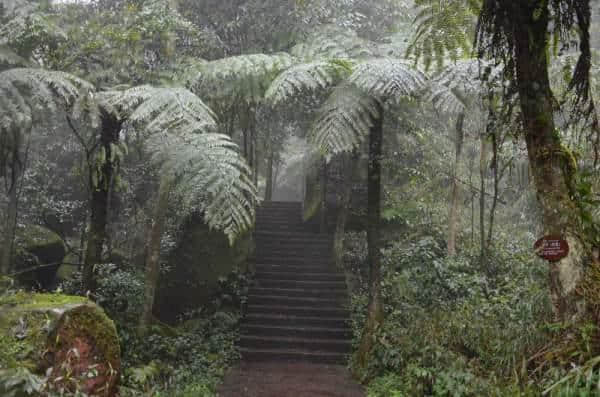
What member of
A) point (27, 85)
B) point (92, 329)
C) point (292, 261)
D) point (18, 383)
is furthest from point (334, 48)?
point (18, 383)

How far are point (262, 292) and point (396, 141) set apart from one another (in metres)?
3.68

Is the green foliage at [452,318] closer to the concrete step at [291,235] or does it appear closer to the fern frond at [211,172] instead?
the concrete step at [291,235]

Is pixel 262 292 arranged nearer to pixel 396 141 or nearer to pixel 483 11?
pixel 396 141

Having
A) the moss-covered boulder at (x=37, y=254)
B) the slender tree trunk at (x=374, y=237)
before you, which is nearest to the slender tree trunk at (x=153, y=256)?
the slender tree trunk at (x=374, y=237)

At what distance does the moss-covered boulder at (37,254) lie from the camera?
8.31 m

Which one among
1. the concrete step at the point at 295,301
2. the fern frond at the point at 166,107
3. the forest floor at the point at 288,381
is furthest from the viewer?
the concrete step at the point at 295,301

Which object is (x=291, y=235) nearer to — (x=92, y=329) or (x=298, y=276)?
(x=298, y=276)

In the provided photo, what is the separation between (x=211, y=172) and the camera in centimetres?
418

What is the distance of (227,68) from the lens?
5.64 meters

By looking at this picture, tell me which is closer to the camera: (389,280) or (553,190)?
(553,190)

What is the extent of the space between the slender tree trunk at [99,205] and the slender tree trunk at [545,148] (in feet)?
13.2

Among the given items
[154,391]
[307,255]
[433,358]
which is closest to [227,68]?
[154,391]

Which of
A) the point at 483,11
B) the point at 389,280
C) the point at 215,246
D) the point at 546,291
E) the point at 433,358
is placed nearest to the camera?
the point at 483,11

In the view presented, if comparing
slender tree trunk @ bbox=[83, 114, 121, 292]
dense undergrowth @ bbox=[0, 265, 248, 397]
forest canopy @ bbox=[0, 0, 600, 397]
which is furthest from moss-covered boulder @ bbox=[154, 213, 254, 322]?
slender tree trunk @ bbox=[83, 114, 121, 292]
